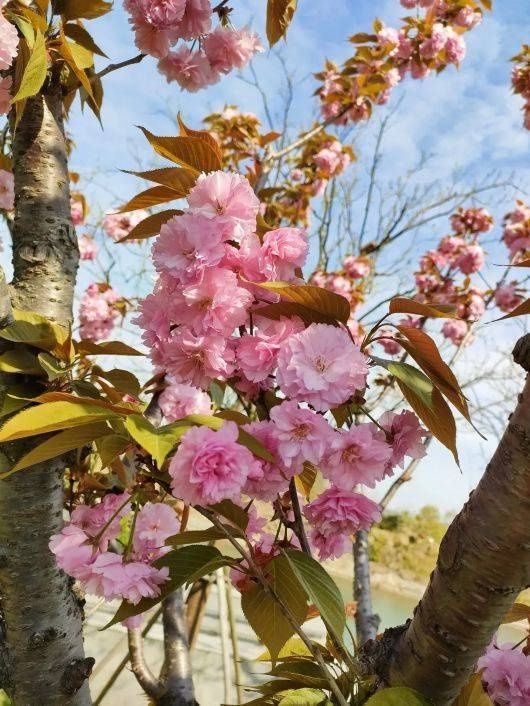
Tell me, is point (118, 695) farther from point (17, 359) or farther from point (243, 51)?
point (243, 51)

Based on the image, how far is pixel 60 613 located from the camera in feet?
2.41

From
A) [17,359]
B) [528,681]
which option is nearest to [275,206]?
[17,359]

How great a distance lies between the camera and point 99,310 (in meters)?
2.83

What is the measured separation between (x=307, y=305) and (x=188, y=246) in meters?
0.13

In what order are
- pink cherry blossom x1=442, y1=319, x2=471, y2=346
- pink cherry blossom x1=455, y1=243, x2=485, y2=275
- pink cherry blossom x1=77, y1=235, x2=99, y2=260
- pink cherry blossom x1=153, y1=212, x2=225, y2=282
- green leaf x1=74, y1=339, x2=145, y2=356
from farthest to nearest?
1. pink cherry blossom x1=442, y1=319, x2=471, y2=346
2. pink cherry blossom x1=455, y1=243, x2=485, y2=275
3. pink cherry blossom x1=77, y1=235, x2=99, y2=260
4. green leaf x1=74, y1=339, x2=145, y2=356
5. pink cherry blossom x1=153, y1=212, x2=225, y2=282

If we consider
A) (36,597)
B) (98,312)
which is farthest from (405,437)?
(98,312)

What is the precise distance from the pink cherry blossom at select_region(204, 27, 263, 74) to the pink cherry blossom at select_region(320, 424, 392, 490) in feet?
3.14

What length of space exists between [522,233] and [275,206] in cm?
149

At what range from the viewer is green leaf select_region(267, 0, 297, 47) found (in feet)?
2.84

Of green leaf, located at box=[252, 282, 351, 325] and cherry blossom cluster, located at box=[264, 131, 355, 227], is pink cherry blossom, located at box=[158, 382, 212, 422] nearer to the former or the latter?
green leaf, located at box=[252, 282, 351, 325]

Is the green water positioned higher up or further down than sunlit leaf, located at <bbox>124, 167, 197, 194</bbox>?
further down

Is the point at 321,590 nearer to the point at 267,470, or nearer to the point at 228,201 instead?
the point at 267,470

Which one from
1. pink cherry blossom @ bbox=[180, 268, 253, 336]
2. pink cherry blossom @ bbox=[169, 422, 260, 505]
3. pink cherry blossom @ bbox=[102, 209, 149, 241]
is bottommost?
pink cherry blossom @ bbox=[169, 422, 260, 505]

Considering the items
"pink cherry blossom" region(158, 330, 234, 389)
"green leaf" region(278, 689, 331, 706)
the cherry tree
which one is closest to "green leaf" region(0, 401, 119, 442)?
the cherry tree
